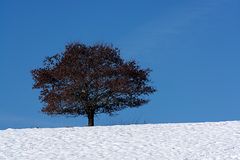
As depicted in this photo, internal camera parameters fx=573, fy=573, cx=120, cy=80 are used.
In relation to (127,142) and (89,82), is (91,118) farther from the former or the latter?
(127,142)

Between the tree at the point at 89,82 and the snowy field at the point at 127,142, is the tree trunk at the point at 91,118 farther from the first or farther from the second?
the snowy field at the point at 127,142

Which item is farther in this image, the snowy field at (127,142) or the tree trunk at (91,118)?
the tree trunk at (91,118)

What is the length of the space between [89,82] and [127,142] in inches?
606

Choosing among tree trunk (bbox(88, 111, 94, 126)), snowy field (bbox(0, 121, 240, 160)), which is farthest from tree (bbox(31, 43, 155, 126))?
snowy field (bbox(0, 121, 240, 160))

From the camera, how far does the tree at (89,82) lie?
1206 inches

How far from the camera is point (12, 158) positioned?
1388cm

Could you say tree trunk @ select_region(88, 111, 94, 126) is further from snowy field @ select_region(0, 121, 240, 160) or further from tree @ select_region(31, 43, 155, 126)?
snowy field @ select_region(0, 121, 240, 160)

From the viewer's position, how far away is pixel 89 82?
3088 cm

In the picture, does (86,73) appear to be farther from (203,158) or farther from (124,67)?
(203,158)

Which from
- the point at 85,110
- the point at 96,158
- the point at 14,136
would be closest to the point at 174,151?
the point at 96,158

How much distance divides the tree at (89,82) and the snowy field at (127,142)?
12610 millimetres

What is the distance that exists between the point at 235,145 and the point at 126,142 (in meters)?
2.93

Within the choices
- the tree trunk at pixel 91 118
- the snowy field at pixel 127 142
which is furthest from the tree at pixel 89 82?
the snowy field at pixel 127 142

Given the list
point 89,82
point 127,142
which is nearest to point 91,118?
point 89,82
